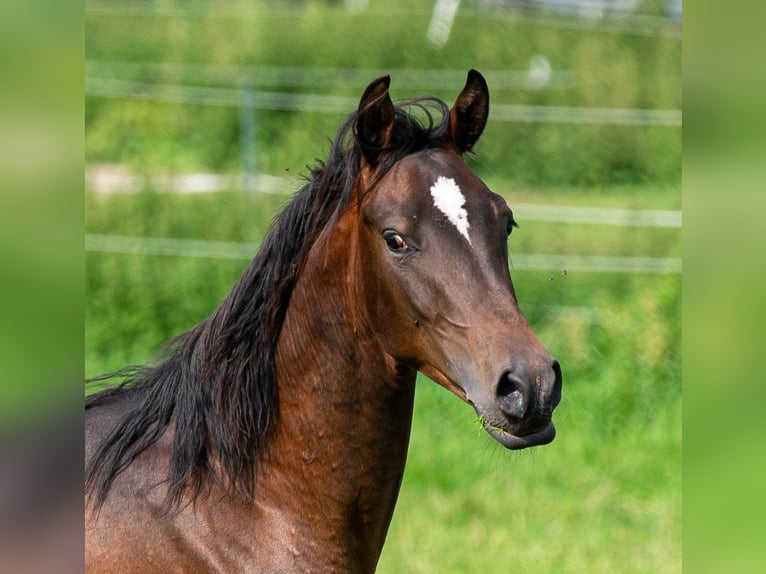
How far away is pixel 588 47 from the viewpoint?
470 inches

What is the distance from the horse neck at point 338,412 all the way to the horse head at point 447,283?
65mm

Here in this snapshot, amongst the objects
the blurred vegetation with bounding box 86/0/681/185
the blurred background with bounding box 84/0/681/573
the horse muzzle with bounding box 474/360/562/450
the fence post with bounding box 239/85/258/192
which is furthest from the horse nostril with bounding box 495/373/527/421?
the blurred vegetation with bounding box 86/0/681/185

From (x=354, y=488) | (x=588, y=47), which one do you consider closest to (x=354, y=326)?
(x=354, y=488)

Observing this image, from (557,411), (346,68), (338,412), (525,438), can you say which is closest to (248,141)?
(346,68)

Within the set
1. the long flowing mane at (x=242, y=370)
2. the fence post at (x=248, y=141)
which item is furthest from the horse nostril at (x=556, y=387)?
the fence post at (x=248, y=141)

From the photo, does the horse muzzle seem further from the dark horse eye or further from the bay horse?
the dark horse eye

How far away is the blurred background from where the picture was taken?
5.62 m

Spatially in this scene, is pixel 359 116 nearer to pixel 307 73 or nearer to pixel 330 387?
pixel 330 387

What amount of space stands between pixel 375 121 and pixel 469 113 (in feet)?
0.96

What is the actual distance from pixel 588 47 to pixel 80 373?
38.4ft

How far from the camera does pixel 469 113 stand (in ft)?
8.48

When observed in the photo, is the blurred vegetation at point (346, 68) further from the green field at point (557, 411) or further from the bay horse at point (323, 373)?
the bay horse at point (323, 373)

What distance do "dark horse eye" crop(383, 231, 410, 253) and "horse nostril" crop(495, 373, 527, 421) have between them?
0.36 m

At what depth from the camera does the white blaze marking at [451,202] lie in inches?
87.7
